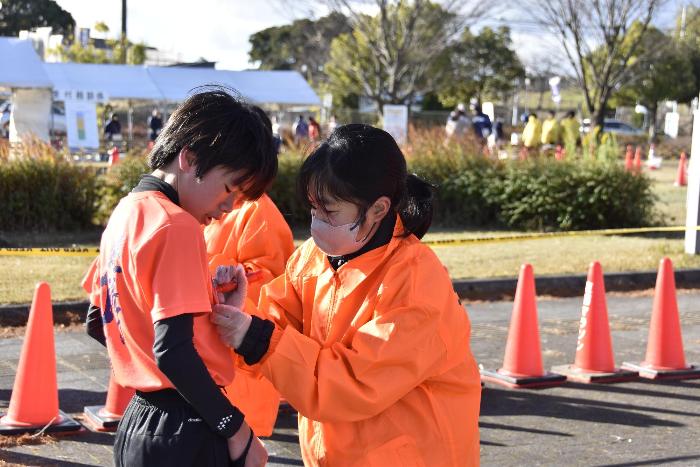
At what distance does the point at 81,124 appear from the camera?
28641 millimetres

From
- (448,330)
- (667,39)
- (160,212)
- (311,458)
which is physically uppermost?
(667,39)

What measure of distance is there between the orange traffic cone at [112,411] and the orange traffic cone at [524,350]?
2530 millimetres

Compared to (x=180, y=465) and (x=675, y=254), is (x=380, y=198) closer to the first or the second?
(x=180, y=465)

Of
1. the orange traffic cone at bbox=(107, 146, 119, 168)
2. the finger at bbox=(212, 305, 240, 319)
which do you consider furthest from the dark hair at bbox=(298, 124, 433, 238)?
the orange traffic cone at bbox=(107, 146, 119, 168)

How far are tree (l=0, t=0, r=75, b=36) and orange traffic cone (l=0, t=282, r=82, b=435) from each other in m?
69.4

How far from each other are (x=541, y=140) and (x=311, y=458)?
28.4 m

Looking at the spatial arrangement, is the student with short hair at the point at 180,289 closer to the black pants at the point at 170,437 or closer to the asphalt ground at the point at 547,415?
the black pants at the point at 170,437

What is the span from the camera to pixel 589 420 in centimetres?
606

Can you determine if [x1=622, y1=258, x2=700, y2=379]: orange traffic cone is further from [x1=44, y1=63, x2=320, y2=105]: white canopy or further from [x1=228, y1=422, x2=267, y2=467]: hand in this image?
[x1=44, y1=63, x2=320, y2=105]: white canopy

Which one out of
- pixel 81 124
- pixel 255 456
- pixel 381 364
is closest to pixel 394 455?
pixel 381 364

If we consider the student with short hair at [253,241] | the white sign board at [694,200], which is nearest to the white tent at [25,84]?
the white sign board at [694,200]

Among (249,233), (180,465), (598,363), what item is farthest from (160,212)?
(598,363)

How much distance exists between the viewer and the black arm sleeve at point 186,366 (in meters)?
2.32

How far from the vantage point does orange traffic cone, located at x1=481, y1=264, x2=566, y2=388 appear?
6.90m
